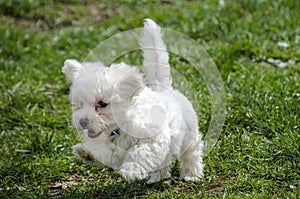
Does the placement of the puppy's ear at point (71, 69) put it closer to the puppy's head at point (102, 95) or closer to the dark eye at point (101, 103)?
the puppy's head at point (102, 95)

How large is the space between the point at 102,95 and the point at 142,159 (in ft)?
1.74

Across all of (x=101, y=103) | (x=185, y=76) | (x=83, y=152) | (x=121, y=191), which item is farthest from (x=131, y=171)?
(x=185, y=76)

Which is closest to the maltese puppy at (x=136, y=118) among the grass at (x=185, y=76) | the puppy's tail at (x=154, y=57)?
the puppy's tail at (x=154, y=57)

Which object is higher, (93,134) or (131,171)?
(93,134)

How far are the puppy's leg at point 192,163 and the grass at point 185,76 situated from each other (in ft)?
0.25

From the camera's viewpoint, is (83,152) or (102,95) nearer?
(102,95)

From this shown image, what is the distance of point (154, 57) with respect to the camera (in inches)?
193

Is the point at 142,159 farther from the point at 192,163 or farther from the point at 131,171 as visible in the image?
the point at 192,163

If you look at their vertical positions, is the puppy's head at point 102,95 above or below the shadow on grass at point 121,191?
above

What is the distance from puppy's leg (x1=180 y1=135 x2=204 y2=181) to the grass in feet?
0.25

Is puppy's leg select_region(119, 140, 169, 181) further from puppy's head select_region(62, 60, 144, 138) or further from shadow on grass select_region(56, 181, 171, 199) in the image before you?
puppy's head select_region(62, 60, 144, 138)

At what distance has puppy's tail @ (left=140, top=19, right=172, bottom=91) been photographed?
4.84m

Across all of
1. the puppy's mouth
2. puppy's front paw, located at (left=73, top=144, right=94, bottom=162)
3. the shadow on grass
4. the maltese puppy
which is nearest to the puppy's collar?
the maltese puppy

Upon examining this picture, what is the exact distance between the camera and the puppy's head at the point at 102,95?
4.32 meters
